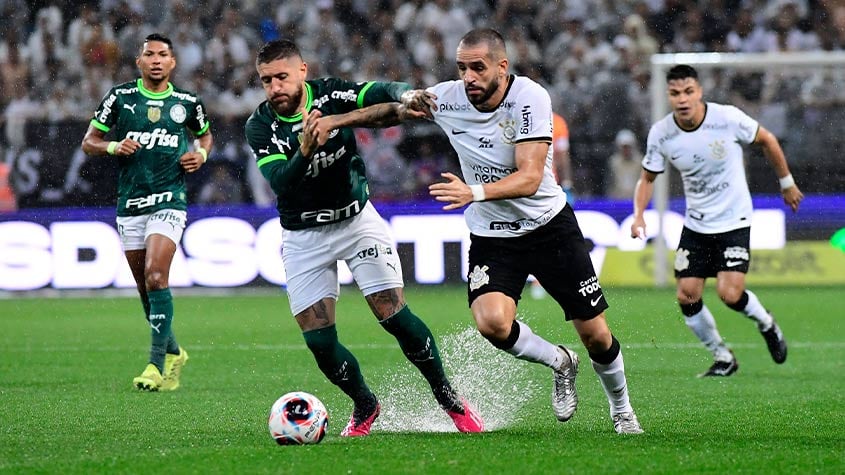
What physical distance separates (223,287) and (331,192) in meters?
10.5

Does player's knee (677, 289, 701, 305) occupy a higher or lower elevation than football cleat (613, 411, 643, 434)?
lower

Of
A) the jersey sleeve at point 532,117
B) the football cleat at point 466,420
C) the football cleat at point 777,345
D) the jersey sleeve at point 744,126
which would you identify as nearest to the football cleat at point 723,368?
the football cleat at point 777,345

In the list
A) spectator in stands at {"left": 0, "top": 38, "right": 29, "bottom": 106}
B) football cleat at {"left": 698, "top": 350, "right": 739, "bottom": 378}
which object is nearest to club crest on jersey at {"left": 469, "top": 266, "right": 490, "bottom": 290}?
football cleat at {"left": 698, "top": 350, "right": 739, "bottom": 378}

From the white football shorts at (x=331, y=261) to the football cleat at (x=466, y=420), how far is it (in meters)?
0.74

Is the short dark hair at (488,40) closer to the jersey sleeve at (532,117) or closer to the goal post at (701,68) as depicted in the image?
the jersey sleeve at (532,117)

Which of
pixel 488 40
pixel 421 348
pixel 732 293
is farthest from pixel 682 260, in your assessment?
pixel 488 40

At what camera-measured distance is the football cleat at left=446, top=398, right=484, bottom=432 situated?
7.35 m

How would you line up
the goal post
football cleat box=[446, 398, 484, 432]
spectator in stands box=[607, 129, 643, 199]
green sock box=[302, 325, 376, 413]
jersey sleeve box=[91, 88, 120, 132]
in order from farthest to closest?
spectator in stands box=[607, 129, 643, 199]
the goal post
jersey sleeve box=[91, 88, 120, 132]
football cleat box=[446, 398, 484, 432]
green sock box=[302, 325, 376, 413]

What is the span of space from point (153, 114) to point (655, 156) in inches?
151

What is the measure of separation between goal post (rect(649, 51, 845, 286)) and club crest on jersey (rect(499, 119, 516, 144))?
11.0 metres

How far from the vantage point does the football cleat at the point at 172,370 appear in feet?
31.4

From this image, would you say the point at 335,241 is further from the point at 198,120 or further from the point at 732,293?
the point at 732,293

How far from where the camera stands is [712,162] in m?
10.7

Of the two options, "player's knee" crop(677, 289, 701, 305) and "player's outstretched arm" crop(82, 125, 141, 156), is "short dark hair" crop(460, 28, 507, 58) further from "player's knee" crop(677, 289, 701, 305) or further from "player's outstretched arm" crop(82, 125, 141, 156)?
"player's knee" crop(677, 289, 701, 305)
